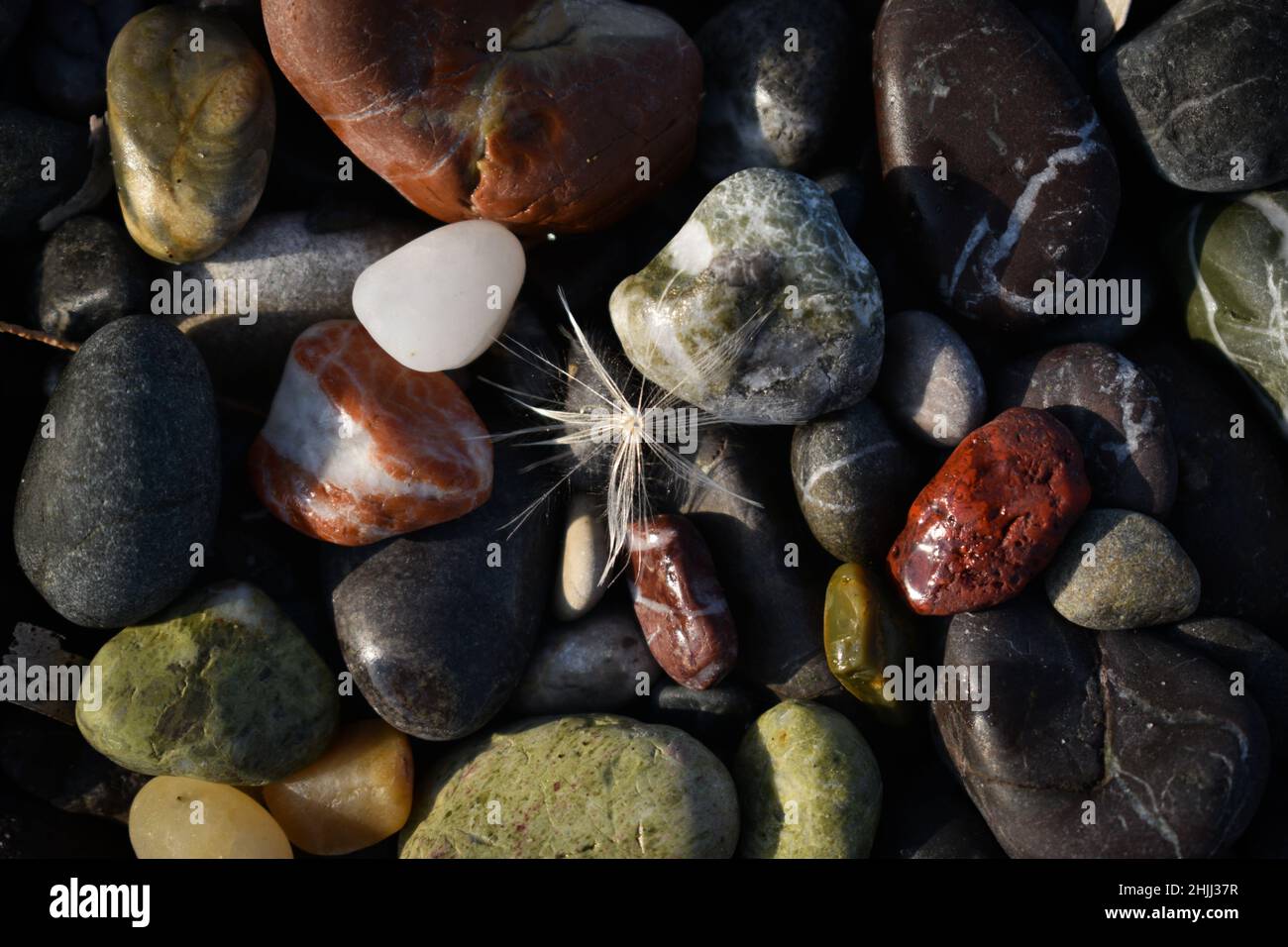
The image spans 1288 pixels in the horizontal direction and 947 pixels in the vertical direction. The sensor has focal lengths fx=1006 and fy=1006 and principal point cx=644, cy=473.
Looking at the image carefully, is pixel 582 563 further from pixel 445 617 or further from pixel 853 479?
pixel 853 479

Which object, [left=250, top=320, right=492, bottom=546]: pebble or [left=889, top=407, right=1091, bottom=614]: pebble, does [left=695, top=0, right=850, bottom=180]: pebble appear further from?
[left=250, top=320, right=492, bottom=546]: pebble

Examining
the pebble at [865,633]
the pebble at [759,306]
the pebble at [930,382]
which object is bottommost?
the pebble at [865,633]

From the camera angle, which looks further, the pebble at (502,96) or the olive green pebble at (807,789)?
the olive green pebble at (807,789)

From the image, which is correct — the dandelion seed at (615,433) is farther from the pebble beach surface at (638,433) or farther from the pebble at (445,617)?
the pebble at (445,617)

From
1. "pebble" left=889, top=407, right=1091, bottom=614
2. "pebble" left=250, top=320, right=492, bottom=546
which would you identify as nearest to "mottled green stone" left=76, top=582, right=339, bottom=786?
"pebble" left=250, top=320, right=492, bottom=546

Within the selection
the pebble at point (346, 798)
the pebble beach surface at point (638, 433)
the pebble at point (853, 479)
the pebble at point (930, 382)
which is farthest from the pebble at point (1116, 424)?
the pebble at point (346, 798)

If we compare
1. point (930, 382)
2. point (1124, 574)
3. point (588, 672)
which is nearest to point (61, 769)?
point (588, 672)
